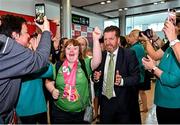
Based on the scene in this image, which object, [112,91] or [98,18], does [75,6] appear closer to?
[98,18]

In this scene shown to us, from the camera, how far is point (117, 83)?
7.99 ft

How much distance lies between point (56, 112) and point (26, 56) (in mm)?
1004

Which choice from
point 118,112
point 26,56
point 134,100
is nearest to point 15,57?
point 26,56

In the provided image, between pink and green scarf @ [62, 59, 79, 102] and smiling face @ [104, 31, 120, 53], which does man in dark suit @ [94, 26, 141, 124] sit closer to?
smiling face @ [104, 31, 120, 53]

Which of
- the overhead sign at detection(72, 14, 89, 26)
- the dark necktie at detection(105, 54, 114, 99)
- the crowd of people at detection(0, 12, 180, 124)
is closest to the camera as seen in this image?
the crowd of people at detection(0, 12, 180, 124)

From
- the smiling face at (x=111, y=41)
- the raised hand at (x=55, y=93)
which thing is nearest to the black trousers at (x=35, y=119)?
the raised hand at (x=55, y=93)

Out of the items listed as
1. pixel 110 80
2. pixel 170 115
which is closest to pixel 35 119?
pixel 110 80

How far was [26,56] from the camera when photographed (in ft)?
4.88

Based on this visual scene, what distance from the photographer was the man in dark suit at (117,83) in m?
2.48

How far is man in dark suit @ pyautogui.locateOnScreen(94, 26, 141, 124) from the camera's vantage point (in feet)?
8.14

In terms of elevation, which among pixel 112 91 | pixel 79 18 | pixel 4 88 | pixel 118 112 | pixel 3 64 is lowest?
pixel 118 112

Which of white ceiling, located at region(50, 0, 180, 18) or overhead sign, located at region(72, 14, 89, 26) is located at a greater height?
white ceiling, located at region(50, 0, 180, 18)

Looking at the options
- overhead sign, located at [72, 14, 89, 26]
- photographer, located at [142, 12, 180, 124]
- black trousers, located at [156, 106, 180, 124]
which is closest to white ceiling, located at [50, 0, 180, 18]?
overhead sign, located at [72, 14, 89, 26]

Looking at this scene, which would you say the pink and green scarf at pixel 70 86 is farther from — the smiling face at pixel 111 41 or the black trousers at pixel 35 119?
the smiling face at pixel 111 41
